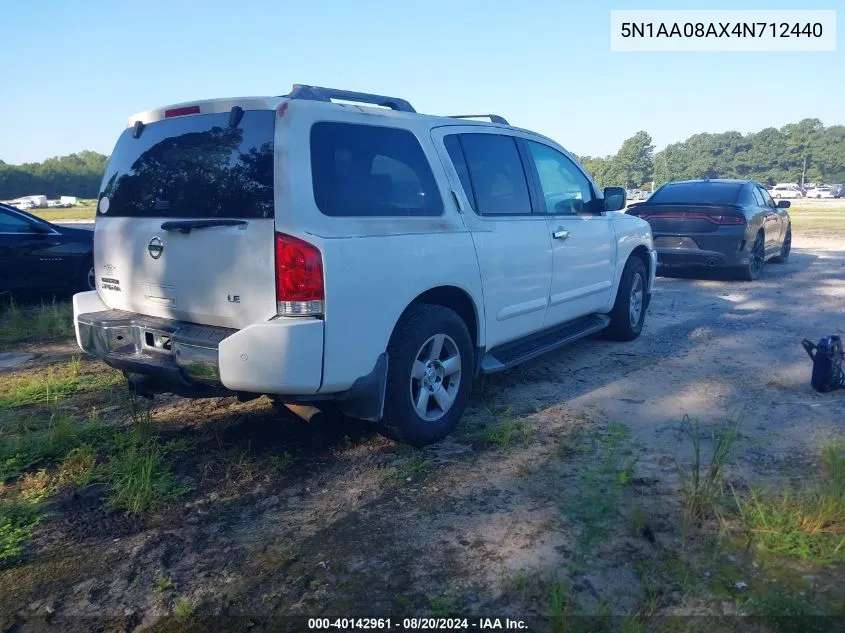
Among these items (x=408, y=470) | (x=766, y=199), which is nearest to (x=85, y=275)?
(x=408, y=470)

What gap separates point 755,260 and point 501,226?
794 cm

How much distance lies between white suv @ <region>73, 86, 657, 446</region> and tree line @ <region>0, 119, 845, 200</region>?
65.6 meters

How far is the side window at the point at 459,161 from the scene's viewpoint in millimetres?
4376

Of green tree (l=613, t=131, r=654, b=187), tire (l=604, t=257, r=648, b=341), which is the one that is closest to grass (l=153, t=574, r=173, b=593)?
tire (l=604, t=257, r=648, b=341)

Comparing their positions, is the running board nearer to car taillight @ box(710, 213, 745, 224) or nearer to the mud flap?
the mud flap

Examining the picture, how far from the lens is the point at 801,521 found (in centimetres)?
294

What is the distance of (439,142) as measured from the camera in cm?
429

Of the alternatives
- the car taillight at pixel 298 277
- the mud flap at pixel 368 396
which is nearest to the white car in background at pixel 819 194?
the mud flap at pixel 368 396

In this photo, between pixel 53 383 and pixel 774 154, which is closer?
pixel 53 383

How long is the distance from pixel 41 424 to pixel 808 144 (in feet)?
354

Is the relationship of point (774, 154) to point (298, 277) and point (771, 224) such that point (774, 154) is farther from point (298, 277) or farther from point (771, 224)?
point (298, 277)

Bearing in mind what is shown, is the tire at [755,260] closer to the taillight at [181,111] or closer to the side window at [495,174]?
the side window at [495,174]

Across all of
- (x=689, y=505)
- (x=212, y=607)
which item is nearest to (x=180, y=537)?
(x=212, y=607)

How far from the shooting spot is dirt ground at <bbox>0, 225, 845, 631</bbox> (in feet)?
8.42
